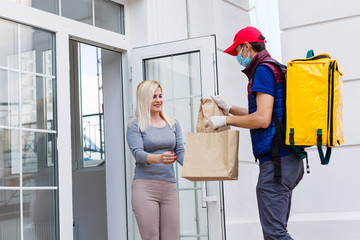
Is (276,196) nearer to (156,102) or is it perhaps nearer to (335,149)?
(156,102)

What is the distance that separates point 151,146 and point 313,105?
125 cm

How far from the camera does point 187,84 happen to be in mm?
4551

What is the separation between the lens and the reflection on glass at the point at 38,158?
358 cm

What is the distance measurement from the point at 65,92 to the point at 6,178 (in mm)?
772

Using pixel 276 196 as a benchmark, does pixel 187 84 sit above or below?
above

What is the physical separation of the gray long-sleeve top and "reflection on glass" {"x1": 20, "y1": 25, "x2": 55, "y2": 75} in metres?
0.69

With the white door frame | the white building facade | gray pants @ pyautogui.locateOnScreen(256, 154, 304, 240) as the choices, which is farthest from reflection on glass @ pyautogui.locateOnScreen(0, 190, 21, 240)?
gray pants @ pyautogui.locateOnScreen(256, 154, 304, 240)

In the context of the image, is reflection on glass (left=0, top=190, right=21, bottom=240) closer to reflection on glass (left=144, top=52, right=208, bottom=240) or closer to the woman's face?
the woman's face

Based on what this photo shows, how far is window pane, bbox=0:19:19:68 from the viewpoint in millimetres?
3525

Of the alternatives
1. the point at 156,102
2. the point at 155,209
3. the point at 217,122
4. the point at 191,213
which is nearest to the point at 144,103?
the point at 156,102

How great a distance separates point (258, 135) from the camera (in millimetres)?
3045

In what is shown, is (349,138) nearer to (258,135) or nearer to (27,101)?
(258,135)

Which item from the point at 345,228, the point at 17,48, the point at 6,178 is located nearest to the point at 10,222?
the point at 6,178

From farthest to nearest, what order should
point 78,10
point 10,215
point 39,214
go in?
point 78,10
point 39,214
point 10,215
